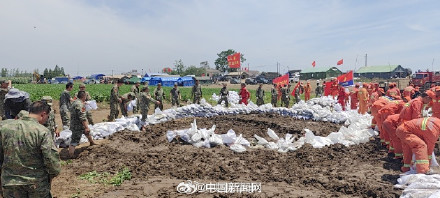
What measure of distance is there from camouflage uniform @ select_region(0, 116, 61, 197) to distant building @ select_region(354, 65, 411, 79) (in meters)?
51.8

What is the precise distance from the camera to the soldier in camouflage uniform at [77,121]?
18.8 feet

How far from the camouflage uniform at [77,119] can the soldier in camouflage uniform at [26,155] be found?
321 centimetres

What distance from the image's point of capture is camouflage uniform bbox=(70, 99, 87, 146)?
5.74m

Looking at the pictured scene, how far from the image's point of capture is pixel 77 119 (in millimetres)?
5836

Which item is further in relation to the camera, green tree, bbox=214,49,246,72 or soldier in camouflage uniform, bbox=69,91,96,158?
green tree, bbox=214,49,246,72

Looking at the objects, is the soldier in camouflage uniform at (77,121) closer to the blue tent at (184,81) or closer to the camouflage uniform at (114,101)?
the camouflage uniform at (114,101)

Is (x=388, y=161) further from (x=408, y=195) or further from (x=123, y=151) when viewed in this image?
(x=123, y=151)

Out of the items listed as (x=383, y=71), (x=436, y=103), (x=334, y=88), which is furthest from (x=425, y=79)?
(x=383, y=71)

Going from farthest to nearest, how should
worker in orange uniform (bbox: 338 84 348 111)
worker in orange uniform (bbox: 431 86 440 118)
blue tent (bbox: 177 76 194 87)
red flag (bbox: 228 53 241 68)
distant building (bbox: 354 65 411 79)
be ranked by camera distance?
distant building (bbox: 354 65 411 79), blue tent (bbox: 177 76 194 87), red flag (bbox: 228 53 241 68), worker in orange uniform (bbox: 338 84 348 111), worker in orange uniform (bbox: 431 86 440 118)

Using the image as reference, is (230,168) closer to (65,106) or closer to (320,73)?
(65,106)

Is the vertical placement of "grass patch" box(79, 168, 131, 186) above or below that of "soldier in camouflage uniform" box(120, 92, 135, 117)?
below

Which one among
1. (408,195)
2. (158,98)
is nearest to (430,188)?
(408,195)

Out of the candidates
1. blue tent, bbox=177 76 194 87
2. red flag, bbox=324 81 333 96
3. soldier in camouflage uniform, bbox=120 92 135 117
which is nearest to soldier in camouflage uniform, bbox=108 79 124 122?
soldier in camouflage uniform, bbox=120 92 135 117

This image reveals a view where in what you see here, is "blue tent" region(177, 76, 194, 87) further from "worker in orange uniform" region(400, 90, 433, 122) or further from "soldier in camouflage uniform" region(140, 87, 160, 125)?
"worker in orange uniform" region(400, 90, 433, 122)
